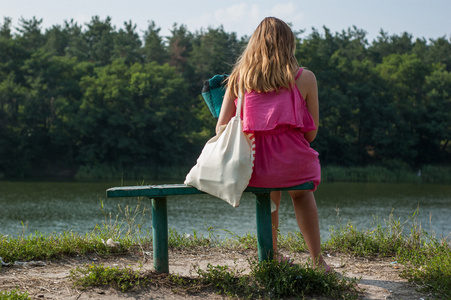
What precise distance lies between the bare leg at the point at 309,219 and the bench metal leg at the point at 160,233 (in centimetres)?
77

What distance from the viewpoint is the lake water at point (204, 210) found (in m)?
14.1

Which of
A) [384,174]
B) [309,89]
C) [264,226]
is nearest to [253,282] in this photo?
[264,226]

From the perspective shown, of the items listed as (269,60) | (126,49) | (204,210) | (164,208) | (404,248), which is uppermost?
(126,49)

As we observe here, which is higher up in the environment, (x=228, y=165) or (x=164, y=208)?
(x=228, y=165)

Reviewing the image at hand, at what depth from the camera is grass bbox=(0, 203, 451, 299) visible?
9.72ft

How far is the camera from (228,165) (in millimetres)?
2912

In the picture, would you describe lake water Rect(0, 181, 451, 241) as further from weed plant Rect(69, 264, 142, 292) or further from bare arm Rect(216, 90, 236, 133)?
bare arm Rect(216, 90, 236, 133)

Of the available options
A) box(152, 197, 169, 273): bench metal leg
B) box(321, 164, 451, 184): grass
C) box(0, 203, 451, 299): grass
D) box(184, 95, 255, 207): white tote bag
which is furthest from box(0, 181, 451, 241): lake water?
box(321, 164, 451, 184): grass

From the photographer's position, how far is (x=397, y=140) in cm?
4388

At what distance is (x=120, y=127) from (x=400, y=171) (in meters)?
21.1

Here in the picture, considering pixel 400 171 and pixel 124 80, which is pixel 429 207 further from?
pixel 124 80

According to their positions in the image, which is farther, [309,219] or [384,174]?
[384,174]

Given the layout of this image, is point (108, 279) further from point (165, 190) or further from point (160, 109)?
point (160, 109)

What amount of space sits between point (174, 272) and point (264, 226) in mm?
752
